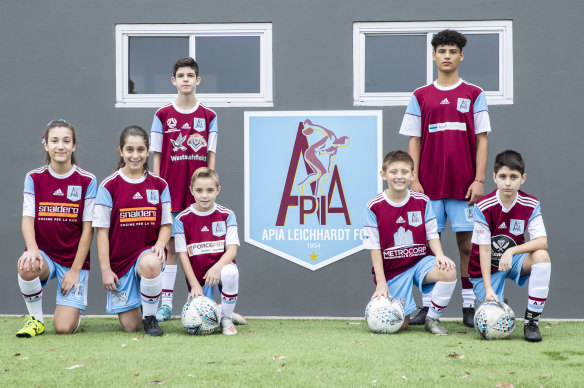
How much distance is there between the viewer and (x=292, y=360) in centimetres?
315

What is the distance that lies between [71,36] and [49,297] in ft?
7.70

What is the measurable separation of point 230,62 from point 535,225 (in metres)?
3.09

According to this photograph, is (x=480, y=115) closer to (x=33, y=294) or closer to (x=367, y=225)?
(x=367, y=225)

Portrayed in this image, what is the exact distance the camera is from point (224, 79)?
583 centimetres

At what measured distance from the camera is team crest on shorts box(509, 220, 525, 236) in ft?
13.5

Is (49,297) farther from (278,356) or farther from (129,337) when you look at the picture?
(278,356)

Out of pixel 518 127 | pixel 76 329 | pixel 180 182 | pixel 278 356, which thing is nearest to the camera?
pixel 278 356

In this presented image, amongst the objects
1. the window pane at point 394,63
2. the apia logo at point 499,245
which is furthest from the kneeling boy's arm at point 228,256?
the window pane at point 394,63

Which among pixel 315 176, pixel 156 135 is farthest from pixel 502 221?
pixel 156 135

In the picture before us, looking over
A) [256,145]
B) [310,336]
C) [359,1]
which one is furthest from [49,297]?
[359,1]

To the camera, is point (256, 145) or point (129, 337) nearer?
point (129, 337)

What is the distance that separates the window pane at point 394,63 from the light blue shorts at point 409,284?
6.70 feet

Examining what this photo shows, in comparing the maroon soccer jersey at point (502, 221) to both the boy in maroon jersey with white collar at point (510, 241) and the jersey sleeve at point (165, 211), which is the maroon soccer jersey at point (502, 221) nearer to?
the boy in maroon jersey with white collar at point (510, 241)

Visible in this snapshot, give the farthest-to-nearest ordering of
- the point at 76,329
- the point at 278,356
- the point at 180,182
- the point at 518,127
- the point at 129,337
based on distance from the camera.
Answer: the point at 518,127 → the point at 180,182 → the point at 76,329 → the point at 129,337 → the point at 278,356
